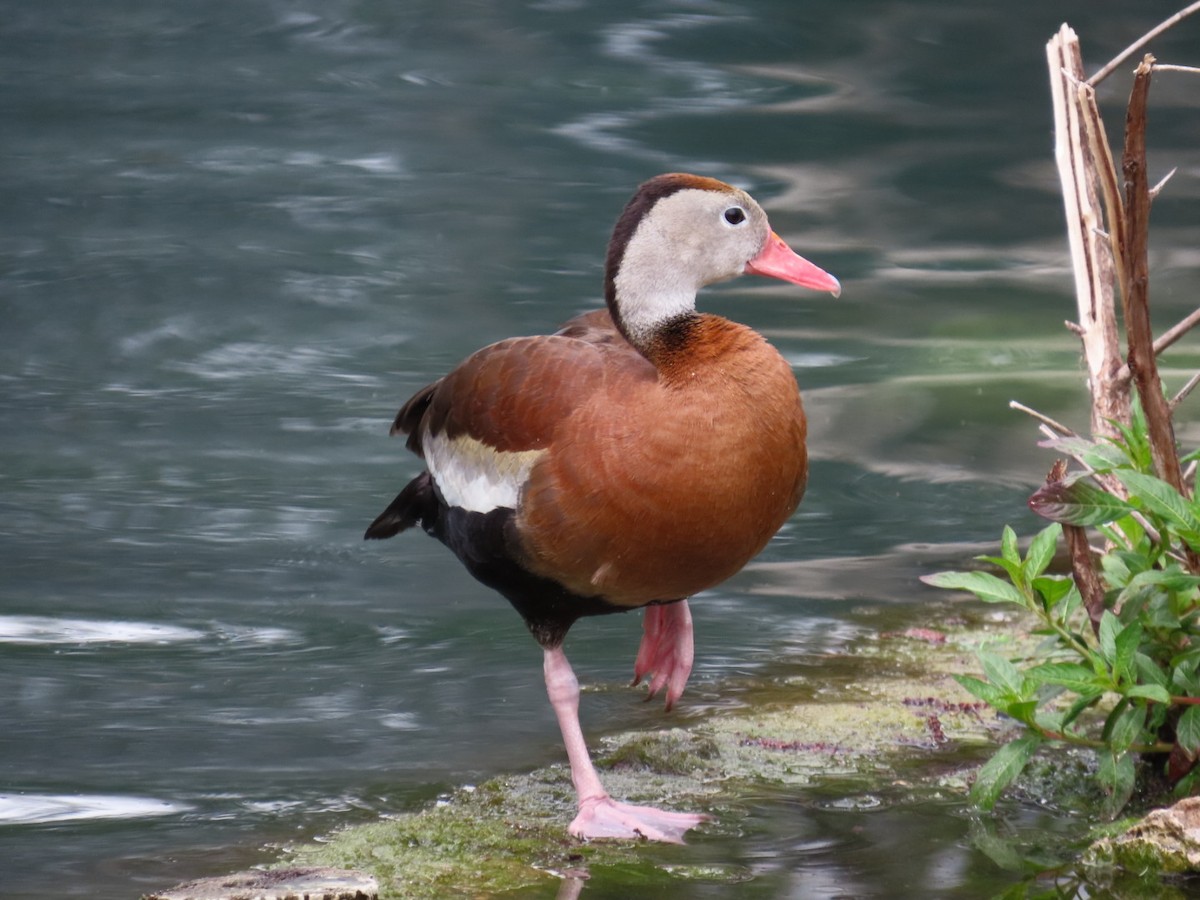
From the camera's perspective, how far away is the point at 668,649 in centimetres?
437

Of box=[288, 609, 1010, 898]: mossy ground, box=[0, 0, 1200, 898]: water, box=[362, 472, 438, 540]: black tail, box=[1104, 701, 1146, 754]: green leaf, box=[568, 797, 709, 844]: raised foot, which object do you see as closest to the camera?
box=[1104, 701, 1146, 754]: green leaf

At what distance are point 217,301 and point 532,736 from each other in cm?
456

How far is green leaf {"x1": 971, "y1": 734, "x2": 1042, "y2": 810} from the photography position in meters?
3.35

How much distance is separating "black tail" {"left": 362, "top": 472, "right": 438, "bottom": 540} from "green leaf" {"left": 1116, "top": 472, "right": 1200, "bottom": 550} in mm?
1851

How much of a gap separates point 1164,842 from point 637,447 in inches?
51.4

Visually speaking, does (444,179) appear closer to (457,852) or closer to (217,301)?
(217,301)

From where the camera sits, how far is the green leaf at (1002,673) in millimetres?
3326

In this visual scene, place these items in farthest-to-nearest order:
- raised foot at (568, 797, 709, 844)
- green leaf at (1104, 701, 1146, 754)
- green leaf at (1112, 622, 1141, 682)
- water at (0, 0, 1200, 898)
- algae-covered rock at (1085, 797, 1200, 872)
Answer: water at (0, 0, 1200, 898)
raised foot at (568, 797, 709, 844)
green leaf at (1104, 701, 1146, 754)
green leaf at (1112, 622, 1141, 682)
algae-covered rock at (1085, 797, 1200, 872)

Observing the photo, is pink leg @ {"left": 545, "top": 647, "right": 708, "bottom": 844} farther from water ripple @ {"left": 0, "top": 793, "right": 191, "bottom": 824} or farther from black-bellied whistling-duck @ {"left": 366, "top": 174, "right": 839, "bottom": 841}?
water ripple @ {"left": 0, "top": 793, "right": 191, "bottom": 824}

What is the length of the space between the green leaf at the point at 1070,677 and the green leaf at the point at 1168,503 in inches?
12.2

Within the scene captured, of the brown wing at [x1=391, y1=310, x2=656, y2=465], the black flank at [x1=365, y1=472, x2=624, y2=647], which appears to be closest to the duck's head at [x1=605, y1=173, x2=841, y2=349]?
the brown wing at [x1=391, y1=310, x2=656, y2=465]

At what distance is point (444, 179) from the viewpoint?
31.1 ft

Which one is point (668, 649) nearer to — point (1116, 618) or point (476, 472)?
point (476, 472)

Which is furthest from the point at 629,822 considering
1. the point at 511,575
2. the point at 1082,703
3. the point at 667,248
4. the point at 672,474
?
the point at 667,248
